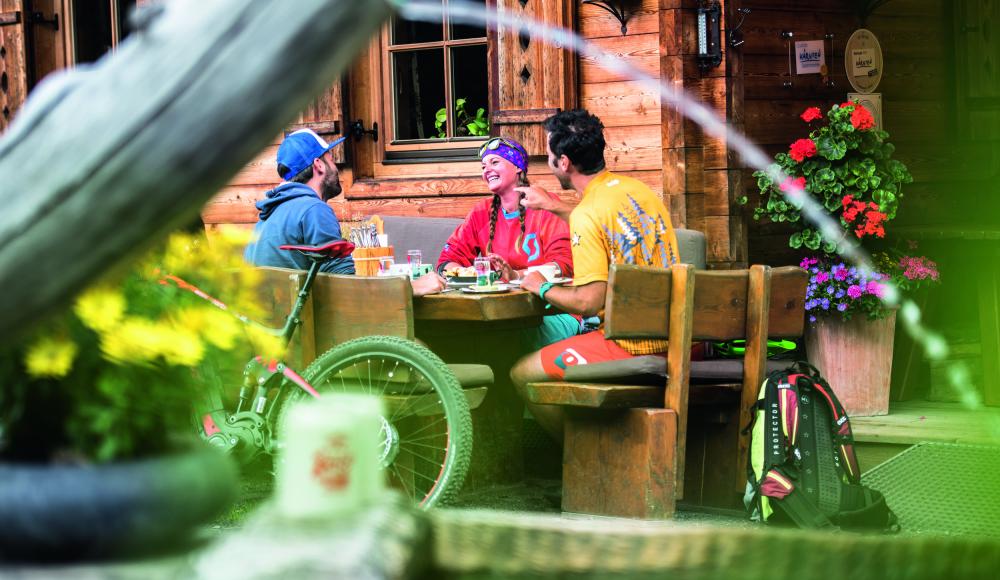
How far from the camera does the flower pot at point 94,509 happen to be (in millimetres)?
985

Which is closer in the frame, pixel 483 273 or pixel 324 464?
pixel 324 464

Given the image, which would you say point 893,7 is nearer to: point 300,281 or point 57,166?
point 300,281

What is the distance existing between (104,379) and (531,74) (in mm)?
5650

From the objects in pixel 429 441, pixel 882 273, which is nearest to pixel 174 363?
pixel 429 441

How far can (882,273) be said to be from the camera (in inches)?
227

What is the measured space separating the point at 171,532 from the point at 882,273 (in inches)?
205

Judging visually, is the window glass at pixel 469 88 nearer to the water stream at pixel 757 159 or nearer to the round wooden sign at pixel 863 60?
the water stream at pixel 757 159

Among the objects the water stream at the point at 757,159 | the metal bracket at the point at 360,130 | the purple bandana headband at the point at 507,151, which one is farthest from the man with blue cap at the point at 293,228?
the metal bracket at the point at 360,130

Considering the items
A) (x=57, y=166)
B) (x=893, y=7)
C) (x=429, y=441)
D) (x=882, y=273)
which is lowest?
(x=429, y=441)

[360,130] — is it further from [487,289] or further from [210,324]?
[210,324]

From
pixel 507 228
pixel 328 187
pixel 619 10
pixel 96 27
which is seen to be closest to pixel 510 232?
pixel 507 228

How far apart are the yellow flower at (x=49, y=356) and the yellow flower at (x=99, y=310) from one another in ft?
0.09

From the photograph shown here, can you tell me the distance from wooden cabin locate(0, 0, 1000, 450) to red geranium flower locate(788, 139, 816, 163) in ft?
1.30

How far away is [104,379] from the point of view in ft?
3.47
